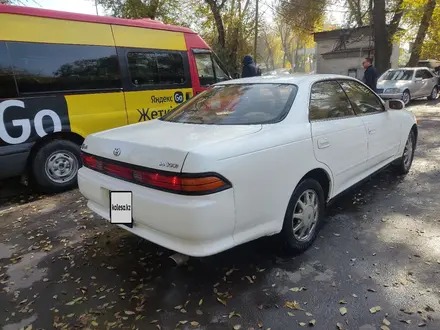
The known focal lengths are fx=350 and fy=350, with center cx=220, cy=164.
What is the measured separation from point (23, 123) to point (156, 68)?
245 centimetres

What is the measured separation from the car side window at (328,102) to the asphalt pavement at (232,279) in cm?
114

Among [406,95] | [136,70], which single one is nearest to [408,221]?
[136,70]

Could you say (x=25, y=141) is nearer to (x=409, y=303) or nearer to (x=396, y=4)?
(x=409, y=303)

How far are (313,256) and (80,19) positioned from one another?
465 cm

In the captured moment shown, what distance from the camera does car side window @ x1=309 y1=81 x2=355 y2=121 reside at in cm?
319

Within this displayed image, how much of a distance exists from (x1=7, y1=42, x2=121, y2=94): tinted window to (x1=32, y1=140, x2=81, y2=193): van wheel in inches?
32.1

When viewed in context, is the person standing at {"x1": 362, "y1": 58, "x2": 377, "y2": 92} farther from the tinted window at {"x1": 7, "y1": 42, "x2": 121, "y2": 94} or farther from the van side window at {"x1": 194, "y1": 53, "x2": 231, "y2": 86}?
the tinted window at {"x1": 7, "y1": 42, "x2": 121, "y2": 94}

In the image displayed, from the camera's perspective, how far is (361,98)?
158 inches

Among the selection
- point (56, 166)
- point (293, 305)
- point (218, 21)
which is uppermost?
point (218, 21)

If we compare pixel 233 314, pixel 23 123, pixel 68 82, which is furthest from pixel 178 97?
pixel 233 314

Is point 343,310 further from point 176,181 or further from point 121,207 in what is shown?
point 121,207

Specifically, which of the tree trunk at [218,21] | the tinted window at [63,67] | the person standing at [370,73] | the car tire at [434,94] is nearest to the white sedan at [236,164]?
the tinted window at [63,67]

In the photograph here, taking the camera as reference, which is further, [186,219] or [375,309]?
[375,309]

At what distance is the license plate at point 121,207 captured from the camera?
8.33 feet
